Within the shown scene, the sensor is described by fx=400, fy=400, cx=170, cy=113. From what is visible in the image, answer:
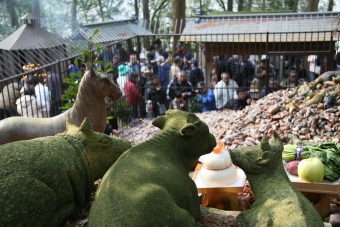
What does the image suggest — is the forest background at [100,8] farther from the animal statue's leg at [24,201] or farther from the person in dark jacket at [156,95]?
the animal statue's leg at [24,201]

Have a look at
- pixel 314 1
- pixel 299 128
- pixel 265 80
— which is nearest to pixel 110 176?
pixel 299 128

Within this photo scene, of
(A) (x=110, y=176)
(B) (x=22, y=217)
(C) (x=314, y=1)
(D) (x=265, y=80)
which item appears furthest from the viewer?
(C) (x=314, y=1)

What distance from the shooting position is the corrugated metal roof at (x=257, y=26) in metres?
10.4

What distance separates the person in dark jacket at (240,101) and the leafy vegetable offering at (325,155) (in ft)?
17.7

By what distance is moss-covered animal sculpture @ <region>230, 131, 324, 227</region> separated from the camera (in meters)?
2.79

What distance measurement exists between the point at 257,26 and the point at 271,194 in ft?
28.7

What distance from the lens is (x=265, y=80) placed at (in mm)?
9727

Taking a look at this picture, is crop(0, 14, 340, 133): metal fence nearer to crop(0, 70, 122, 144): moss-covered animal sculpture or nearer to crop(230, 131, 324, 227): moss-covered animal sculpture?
crop(0, 70, 122, 144): moss-covered animal sculpture

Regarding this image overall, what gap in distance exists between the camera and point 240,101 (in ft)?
32.2

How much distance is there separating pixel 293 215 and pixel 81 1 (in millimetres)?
27165

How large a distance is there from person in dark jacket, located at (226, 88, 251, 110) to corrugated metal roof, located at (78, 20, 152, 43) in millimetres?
3707

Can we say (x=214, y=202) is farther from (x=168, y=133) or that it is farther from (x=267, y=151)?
(x=168, y=133)

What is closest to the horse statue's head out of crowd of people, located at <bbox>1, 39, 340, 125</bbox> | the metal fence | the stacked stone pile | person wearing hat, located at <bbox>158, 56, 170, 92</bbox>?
the stacked stone pile

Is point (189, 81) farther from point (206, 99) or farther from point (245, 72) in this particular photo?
point (245, 72)
